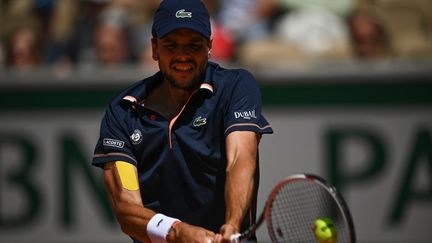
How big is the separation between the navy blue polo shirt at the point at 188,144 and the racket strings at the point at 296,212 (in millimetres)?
133

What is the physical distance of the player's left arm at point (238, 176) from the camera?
442 cm

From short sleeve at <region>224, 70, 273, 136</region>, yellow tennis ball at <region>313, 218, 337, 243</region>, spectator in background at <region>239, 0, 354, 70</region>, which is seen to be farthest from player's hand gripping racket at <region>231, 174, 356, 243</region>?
spectator in background at <region>239, 0, 354, 70</region>

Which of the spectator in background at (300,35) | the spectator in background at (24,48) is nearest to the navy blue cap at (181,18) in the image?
the spectator in background at (300,35)

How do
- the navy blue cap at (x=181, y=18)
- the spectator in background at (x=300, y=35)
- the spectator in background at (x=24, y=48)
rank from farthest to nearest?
1. the spectator in background at (x=24, y=48)
2. the spectator in background at (x=300, y=35)
3. the navy blue cap at (x=181, y=18)

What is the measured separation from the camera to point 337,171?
8914 millimetres

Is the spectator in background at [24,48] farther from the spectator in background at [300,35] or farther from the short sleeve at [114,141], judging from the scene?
the short sleeve at [114,141]

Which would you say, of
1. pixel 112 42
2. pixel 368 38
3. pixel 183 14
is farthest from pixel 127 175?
pixel 368 38

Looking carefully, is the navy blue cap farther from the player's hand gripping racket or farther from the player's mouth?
the player's hand gripping racket

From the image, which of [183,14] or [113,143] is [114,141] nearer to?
[113,143]

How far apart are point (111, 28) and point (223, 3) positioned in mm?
A: 1197

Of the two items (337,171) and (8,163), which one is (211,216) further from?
(8,163)

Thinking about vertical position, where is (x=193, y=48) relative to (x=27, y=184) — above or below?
above

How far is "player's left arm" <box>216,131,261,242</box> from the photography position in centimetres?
442

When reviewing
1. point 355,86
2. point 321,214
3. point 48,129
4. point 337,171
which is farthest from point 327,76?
point 321,214
